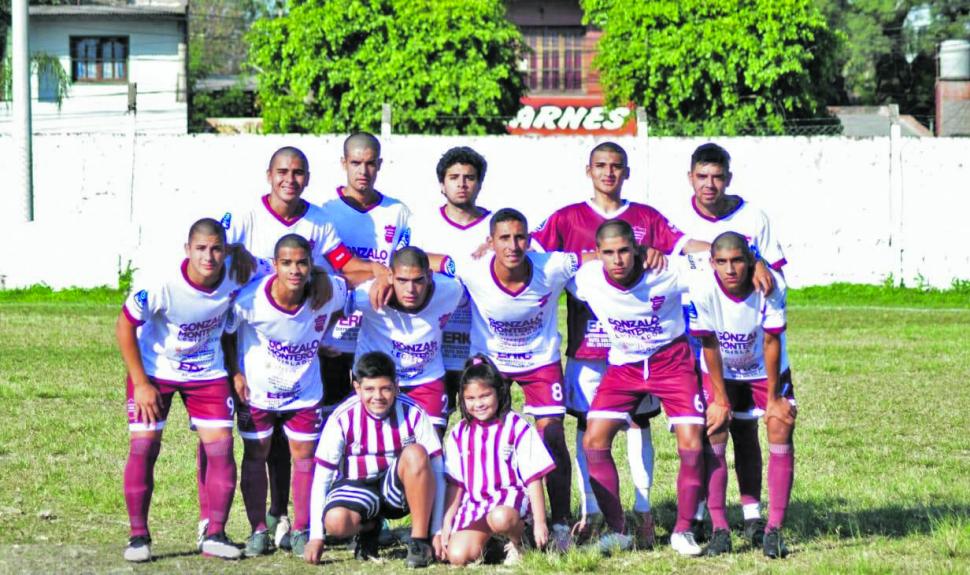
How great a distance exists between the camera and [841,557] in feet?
24.6

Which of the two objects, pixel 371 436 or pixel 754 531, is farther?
pixel 754 531

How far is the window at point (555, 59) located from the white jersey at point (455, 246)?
3238cm

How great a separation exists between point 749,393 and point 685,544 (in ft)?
3.36

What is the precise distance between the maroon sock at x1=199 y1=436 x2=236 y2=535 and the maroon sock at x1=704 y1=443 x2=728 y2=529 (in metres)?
2.61

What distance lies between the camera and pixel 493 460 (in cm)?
778

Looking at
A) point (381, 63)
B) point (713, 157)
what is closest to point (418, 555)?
point (713, 157)

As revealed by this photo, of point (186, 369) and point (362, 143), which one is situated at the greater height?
point (362, 143)

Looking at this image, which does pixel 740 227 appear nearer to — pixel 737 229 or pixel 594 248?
pixel 737 229

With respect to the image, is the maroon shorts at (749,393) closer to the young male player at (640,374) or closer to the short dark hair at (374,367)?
the young male player at (640,374)

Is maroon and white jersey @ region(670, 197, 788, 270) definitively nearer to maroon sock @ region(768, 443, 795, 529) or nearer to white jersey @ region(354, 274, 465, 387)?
maroon sock @ region(768, 443, 795, 529)

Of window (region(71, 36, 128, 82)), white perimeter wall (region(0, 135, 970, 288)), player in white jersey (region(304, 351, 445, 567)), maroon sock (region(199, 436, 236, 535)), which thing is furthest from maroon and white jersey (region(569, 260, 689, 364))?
window (region(71, 36, 128, 82))

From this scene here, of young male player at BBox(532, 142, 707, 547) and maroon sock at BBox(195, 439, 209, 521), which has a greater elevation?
young male player at BBox(532, 142, 707, 547)

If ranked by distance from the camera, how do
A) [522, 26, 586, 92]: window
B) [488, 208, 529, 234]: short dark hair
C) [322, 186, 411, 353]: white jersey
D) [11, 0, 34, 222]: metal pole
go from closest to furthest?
[488, 208, 529, 234]: short dark hair, [322, 186, 411, 353]: white jersey, [11, 0, 34, 222]: metal pole, [522, 26, 586, 92]: window

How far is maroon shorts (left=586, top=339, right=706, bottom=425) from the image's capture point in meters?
Answer: 7.85
